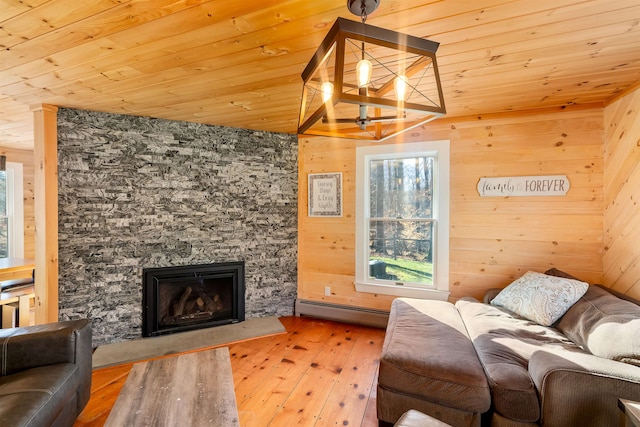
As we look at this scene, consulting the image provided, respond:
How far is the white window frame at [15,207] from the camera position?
4.21 metres

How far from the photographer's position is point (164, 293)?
3.05 meters

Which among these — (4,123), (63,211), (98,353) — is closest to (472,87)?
(63,211)

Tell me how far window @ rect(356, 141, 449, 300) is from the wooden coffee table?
6.63 ft

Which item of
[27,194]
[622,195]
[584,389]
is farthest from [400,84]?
[27,194]

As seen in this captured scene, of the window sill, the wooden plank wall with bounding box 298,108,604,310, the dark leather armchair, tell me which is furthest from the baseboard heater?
the dark leather armchair

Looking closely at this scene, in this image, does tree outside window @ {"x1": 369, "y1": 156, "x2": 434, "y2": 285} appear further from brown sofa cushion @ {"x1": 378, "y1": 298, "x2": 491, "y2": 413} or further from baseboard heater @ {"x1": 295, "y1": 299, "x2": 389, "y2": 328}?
brown sofa cushion @ {"x1": 378, "y1": 298, "x2": 491, "y2": 413}

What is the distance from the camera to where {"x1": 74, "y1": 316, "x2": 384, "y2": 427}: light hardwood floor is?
187 centimetres

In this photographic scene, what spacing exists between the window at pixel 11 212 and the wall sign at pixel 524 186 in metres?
6.35

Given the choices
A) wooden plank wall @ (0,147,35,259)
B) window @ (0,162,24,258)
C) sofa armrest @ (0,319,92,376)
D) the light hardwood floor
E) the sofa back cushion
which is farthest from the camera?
wooden plank wall @ (0,147,35,259)

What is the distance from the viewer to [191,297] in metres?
3.22

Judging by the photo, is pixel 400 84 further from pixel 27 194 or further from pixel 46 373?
pixel 27 194

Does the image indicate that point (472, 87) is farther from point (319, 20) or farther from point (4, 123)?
point (4, 123)

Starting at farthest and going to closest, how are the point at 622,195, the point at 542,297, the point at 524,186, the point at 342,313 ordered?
1. the point at 342,313
2. the point at 524,186
3. the point at 622,195
4. the point at 542,297

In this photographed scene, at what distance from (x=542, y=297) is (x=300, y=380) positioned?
2027 mm
